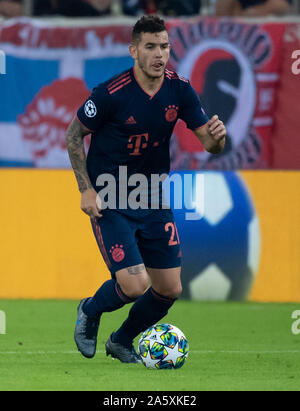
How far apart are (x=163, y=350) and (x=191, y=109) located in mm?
1647

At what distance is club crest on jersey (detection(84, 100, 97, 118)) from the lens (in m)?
7.02

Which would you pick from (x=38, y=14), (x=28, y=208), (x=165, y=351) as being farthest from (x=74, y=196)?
(x=165, y=351)

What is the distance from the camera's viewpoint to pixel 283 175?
11047 millimetres

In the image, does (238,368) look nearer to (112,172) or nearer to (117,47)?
(112,172)

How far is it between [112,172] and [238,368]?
1.57 m

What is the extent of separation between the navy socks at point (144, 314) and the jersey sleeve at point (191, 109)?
1187 millimetres

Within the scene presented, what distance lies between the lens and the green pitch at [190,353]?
21.1 ft

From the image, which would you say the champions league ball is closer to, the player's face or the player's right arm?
the player's right arm

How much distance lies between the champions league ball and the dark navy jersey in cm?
367

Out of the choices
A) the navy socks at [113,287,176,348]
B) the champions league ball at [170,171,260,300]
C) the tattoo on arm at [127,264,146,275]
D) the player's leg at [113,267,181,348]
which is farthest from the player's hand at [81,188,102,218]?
the champions league ball at [170,171,260,300]
